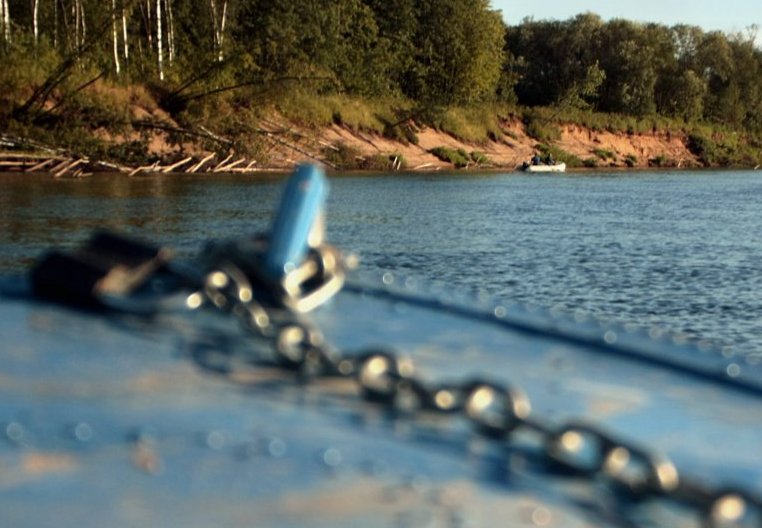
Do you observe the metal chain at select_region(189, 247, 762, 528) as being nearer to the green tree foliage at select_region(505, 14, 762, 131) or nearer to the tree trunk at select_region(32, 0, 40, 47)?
the tree trunk at select_region(32, 0, 40, 47)

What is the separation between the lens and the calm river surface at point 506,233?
1317cm

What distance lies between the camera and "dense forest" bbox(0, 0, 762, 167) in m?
37.8

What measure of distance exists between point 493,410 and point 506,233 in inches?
687

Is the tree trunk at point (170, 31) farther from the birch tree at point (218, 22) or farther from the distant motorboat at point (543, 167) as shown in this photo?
the distant motorboat at point (543, 167)

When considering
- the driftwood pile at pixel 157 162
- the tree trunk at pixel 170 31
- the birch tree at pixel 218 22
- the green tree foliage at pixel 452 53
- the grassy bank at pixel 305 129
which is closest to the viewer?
the driftwood pile at pixel 157 162

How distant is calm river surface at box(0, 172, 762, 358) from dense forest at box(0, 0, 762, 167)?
6.88 metres

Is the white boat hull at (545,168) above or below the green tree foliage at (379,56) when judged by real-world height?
below

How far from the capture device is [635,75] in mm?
74312

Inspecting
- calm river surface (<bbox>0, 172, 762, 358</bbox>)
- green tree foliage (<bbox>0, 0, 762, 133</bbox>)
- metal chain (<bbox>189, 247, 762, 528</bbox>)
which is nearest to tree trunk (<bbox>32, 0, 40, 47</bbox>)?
green tree foliage (<bbox>0, 0, 762, 133</bbox>)

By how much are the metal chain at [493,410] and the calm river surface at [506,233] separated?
4232 millimetres

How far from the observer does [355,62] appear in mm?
54594

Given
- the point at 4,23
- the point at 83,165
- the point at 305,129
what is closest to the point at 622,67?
the point at 305,129

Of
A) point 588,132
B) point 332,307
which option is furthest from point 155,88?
point 332,307

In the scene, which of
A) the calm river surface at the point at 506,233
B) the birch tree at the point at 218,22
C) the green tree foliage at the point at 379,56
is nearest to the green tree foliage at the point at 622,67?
the green tree foliage at the point at 379,56
